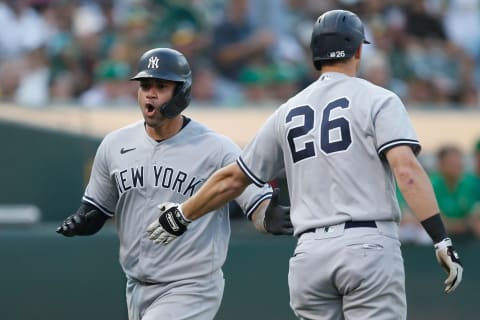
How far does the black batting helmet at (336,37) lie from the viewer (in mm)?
4738

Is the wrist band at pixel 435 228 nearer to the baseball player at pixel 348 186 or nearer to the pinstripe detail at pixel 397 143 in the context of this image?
the baseball player at pixel 348 186

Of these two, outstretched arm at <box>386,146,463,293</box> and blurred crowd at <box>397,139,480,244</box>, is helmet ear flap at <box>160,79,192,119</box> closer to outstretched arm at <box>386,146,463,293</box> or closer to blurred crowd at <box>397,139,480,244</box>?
outstretched arm at <box>386,146,463,293</box>

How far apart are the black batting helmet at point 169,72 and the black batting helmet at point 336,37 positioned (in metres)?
1.10

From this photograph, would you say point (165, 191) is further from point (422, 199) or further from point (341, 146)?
point (422, 199)

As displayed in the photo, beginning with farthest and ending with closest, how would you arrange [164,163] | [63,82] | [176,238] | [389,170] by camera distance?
1. [63,82]
2. [164,163]
3. [176,238]
4. [389,170]

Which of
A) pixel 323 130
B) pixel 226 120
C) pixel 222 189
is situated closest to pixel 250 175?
pixel 222 189

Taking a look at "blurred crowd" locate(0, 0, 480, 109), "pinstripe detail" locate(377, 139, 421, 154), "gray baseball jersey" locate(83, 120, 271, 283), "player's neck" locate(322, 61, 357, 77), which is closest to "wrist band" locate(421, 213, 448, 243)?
"pinstripe detail" locate(377, 139, 421, 154)

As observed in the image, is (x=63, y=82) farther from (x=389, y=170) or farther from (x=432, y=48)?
(x=389, y=170)

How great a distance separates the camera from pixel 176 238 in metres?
5.23

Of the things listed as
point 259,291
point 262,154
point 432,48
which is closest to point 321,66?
point 262,154

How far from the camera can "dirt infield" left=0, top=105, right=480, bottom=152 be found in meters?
9.60

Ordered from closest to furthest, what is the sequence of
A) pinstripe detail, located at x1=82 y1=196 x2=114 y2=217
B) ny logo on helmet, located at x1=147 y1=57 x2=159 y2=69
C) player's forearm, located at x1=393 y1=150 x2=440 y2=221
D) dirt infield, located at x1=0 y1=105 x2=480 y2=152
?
player's forearm, located at x1=393 y1=150 x2=440 y2=221
ny logo on helmet, located at x1=147 y1=57 x2=159 y2=69
pinstripe detail, located at x1=82 y1=196 x2=114 y2=217
dirt infield, located at x1=0 y1=105 x2=480 y2=152

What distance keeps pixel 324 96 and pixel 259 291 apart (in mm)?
4166

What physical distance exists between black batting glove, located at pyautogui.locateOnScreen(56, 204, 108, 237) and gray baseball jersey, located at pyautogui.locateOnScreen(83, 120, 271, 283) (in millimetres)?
130
